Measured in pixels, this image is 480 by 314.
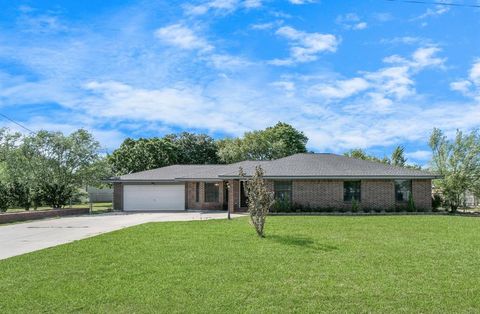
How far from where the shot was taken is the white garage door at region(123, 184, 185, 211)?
105 ft

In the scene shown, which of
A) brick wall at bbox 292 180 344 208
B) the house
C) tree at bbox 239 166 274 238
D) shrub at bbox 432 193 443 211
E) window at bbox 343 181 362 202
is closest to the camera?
tree at bbox 239 166 274 238

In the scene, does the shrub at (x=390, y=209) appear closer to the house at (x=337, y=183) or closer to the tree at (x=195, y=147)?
the house at (x=337, y=183)

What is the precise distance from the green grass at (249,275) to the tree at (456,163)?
62.1ft

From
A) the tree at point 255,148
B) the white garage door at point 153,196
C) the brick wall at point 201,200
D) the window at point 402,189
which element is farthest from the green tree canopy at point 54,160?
the window at point 402,189

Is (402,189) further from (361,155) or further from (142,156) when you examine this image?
(142,156)

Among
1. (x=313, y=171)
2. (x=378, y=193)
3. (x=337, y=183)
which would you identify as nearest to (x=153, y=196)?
(x=313, y=171)

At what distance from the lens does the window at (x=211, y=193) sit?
30.8 metres

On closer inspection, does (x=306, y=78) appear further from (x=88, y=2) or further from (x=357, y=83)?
(x=88, y=2)

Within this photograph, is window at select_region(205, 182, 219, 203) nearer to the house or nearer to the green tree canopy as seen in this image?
the house

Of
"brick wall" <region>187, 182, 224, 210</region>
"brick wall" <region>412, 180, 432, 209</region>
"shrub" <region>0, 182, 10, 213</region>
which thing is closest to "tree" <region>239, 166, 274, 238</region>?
"brick wall" <region>412, 180, 432, 209</region>

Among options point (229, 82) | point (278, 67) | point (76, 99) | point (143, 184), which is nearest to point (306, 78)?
point (278, 67)

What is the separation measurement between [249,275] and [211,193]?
75.7 feet

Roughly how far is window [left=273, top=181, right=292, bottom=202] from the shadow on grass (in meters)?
12.0

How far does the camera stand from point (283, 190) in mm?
25812
